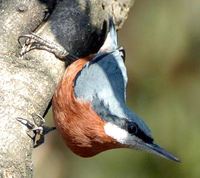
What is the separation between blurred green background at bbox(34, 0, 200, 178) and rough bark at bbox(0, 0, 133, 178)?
117 cm

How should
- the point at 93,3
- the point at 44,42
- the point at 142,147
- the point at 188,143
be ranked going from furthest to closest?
the point at 188,143 → the point at 93,3 → the point at 44,42 → the point at 142,147

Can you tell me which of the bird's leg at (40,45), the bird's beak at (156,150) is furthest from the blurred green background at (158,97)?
the bird's beak at (156,150)

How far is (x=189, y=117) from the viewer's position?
22.5 feet

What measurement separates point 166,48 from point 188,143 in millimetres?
839

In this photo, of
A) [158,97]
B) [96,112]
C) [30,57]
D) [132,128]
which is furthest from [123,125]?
[158,97]

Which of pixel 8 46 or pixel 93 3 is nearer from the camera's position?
pixel 8 46

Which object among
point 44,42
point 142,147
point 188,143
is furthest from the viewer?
point 188,143

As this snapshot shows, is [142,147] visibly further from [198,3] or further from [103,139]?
[198,3]

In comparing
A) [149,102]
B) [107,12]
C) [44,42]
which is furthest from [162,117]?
[44,42]

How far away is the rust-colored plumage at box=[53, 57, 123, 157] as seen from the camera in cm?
508

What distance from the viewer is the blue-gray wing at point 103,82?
16.7ft

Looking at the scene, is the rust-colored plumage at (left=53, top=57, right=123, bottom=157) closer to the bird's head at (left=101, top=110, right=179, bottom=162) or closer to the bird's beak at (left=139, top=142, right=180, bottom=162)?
the bird's head at (left=101, top=110, right=179, bottom=162)

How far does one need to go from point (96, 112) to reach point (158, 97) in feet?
6.03

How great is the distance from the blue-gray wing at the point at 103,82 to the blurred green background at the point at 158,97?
1.15m
